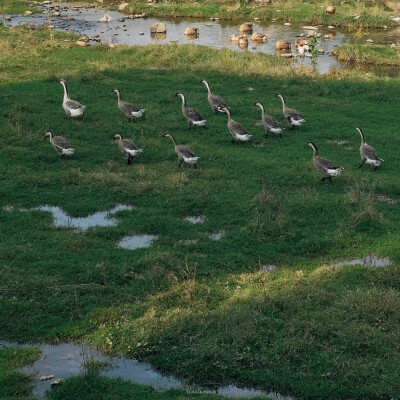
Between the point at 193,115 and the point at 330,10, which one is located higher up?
the point at 193,115

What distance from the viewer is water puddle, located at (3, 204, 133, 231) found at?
1568 centimetres

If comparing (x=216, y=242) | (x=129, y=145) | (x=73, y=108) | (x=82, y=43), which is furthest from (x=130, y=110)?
(x=82, y=43)

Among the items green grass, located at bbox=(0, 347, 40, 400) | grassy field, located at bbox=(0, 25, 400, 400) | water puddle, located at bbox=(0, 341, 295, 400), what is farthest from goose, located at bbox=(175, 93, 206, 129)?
green grass, located at bbox=(0, 347, 40, 400)

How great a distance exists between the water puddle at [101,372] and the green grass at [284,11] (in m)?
34.1

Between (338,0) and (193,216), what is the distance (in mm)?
34304

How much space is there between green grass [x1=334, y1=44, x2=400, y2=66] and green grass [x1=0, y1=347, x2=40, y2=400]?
25169mm

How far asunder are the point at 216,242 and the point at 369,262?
10.2 feet

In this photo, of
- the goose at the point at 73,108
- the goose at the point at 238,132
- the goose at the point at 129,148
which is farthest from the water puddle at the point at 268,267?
the goose at the point at 73,108

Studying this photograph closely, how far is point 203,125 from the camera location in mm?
21641

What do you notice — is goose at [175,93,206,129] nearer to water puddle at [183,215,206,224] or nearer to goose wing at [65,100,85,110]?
goose wing at [65,100,85,110]

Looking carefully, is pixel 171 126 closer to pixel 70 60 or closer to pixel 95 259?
pixel 95 259

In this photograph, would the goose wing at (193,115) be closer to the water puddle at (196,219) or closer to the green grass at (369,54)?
the water puddle at (196,219)

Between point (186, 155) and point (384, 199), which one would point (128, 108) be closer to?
point (186, 155)

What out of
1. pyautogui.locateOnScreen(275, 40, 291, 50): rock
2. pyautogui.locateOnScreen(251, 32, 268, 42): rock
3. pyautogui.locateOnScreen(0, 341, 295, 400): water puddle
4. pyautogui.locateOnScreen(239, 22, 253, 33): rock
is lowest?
pyautogui.locateOnScreen(239, 22, 253, 33): rock
